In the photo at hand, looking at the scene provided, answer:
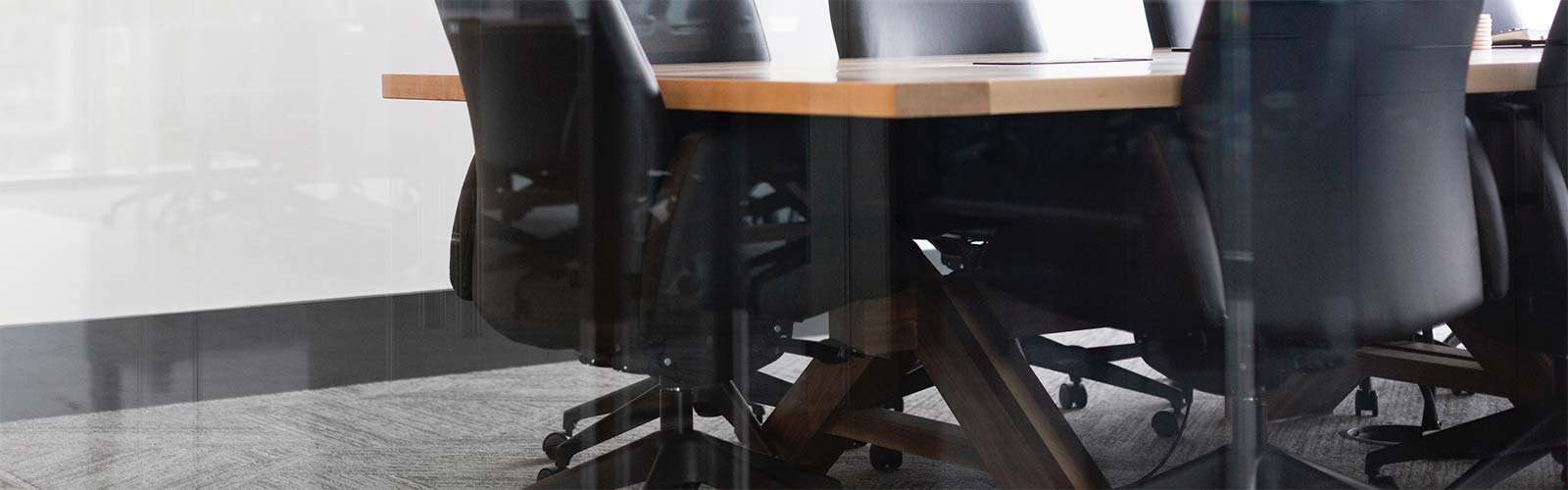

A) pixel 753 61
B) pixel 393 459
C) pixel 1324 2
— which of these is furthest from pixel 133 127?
pixel 1324 2

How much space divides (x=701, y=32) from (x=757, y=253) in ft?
1.83

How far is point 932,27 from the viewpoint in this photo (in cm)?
324

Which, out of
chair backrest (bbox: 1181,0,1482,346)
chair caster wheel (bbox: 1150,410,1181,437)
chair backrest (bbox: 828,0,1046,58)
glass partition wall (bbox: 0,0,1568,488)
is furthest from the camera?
chair backrest (bbox: 828,0,1046,58)

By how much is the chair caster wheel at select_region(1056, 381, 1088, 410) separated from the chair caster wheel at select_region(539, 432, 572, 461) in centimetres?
70

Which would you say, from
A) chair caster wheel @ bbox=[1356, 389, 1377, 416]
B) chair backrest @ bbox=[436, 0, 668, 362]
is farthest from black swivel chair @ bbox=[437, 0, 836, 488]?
chair caster wheel @ bbox=[1356, 389, 1377, 416]

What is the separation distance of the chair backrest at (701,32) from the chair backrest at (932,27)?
0.95ft

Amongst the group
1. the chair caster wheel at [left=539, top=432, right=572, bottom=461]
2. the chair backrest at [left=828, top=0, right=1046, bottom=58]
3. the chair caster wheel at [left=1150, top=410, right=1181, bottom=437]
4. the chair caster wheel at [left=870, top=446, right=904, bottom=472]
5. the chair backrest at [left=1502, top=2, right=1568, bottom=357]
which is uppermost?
the chair backrest at [left=828, top=0, right=1046, bottom=58]

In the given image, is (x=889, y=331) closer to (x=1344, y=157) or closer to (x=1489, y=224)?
(x=1344, y=157)

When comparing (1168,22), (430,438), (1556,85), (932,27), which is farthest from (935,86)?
(932,27)

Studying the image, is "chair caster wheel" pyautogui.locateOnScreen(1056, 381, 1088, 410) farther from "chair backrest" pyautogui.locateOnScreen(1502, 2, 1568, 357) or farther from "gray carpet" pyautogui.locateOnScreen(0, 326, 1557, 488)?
"chair backrest" pyautogui.locateOnScreen(1502, 2, 1568, 357)

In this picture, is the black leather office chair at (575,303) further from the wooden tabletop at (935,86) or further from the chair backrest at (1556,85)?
the chair backrest at (1556,85)

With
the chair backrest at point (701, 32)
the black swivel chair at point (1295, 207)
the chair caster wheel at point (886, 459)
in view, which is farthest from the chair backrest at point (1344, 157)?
the chair backrest at point (701, 32)

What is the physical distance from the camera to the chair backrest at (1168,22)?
2494mm

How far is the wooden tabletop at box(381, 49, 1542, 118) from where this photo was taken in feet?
5.11
